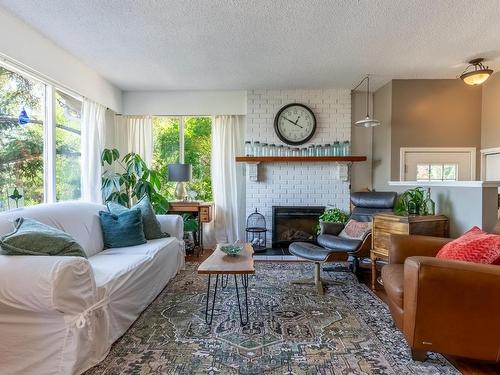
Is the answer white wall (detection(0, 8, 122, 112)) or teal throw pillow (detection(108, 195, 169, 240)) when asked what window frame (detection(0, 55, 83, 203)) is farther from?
teal throw pillow (detection(108, 195, 169, 240))

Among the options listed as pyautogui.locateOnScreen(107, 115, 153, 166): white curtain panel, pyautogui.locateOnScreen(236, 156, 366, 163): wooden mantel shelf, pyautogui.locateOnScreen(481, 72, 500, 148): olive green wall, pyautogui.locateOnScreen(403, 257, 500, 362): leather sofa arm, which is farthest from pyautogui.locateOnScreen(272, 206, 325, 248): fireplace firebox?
pyautogui.locateOnScreen(403, 257, 500, 362): leather sofa arm

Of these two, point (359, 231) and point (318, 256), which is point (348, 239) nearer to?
point (359, 231)

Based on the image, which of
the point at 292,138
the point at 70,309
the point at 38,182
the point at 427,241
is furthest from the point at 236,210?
the point at 70,309

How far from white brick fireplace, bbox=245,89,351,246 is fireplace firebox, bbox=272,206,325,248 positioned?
0.10 metres

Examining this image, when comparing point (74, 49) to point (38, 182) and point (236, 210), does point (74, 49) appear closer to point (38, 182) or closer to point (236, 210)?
point (38, 182)

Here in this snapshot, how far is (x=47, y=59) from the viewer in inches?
120

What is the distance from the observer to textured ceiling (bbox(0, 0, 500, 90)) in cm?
243

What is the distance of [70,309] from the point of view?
64.0 inches

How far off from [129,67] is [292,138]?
8.12ft

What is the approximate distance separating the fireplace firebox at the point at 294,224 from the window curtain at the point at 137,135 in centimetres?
224

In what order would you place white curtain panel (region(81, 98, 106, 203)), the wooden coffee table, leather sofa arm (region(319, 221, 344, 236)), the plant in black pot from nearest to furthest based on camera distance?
the wooden coffee table < leather sofa arm (region(319, 221, 344, 236)) < white curtain panel (region(81, 98, 106, 203)) < the plant in black pot

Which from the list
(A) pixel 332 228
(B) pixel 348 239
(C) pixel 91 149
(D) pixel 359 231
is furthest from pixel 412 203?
(C) pixel 91 149

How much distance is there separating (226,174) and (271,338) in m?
3.09

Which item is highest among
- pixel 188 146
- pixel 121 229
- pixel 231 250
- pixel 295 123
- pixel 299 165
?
pixel 295 123
